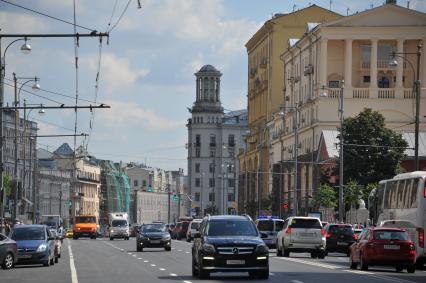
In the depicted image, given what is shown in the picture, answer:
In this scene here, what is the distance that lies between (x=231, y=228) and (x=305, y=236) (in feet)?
71.3

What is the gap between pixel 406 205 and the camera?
155ft

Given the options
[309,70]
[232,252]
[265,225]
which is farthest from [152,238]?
[309,70]

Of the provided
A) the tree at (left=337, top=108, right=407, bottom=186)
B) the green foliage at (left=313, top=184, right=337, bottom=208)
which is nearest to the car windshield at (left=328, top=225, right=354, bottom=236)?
the tree at (left=337, top=108, right=407, bottom=186)

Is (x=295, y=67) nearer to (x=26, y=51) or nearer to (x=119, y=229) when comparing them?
(x=119, y=229)

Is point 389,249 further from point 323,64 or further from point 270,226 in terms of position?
point 323,64

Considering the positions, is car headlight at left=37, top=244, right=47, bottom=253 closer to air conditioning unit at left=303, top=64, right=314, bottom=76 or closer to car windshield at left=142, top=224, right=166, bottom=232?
car windshield at left=142, top=224, right=166, bottom=232

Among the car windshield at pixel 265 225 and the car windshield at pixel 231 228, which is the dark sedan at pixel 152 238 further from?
the car windshield at pixel 231 228

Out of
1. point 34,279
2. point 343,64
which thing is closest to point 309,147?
point 343,64

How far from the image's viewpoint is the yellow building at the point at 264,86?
451 feet

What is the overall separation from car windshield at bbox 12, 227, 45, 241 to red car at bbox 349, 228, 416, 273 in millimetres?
11640

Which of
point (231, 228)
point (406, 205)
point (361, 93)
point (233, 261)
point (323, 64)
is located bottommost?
point (233, 261)

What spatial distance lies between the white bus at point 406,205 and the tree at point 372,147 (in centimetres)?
4001

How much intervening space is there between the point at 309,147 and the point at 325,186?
2124 centimetres

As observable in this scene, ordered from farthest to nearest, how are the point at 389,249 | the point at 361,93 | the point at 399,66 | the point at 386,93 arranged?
1. the point at 399,66
2. the point at 361,93
3. the point at 386,93
4. the point at 389,249
